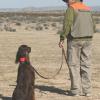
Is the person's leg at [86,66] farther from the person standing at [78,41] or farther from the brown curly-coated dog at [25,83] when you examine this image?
the brown curly-coated dog at [25,83]

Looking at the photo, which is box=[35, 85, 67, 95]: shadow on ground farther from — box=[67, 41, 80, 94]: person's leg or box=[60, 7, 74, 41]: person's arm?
box=[60, 7, 74, 41]: person's arm

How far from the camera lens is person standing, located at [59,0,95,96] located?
10.8 m

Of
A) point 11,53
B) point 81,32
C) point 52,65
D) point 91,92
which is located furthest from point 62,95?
point 11,53

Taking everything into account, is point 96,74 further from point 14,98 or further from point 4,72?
point 14,98

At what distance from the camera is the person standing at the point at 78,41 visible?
10.8 meters

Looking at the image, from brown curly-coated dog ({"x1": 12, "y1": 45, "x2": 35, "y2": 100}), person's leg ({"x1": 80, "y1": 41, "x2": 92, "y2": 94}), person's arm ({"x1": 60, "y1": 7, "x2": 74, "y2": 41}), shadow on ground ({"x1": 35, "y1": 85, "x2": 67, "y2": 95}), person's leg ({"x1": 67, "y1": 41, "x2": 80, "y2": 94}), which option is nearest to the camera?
brown curly-coated dog ({"x1": 12, "y1": 45, "x2": 35, "y2": 100})

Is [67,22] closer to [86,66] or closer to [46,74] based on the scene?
[86,66]

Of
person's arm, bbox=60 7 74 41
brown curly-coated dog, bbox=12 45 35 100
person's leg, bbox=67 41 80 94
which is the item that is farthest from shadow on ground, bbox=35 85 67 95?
brown curly-coated dog, bbox=12 45 35 100

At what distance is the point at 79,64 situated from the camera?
11.1 meters

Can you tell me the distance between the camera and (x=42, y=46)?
80.1 feet

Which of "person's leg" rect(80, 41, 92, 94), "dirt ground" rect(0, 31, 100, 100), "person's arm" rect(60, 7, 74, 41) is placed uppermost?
"person's arm" rect(60, 7, 74, 41)

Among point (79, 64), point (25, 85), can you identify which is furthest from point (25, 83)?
point (79, 64)

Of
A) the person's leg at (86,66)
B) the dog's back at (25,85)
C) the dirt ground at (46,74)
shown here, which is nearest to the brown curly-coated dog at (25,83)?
the dog's back at (25,85)

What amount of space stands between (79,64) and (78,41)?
1.75 feet
